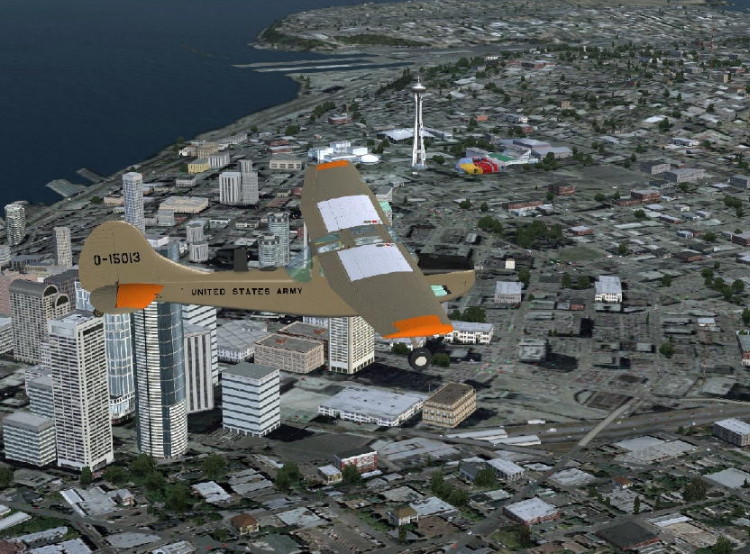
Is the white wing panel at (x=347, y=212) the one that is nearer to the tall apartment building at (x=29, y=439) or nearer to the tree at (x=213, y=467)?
the tree at (x=213, y=467)

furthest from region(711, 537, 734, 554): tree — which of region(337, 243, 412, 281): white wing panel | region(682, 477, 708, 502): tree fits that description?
region(337, 243, 412, 281): white wing panel

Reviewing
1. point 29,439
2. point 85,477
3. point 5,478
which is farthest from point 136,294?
point 29,439

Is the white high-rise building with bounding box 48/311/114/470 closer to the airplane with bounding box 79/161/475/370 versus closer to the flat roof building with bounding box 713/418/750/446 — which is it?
the airplane with bounding box 79/161/475/370

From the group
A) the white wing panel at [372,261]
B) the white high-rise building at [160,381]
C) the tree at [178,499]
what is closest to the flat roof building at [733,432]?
the tree at [178,499]

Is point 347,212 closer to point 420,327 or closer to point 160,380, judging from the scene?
point 420,327

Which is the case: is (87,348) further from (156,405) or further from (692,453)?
(692,453)

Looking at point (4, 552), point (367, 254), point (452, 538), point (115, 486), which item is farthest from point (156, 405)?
point (367, 254)
